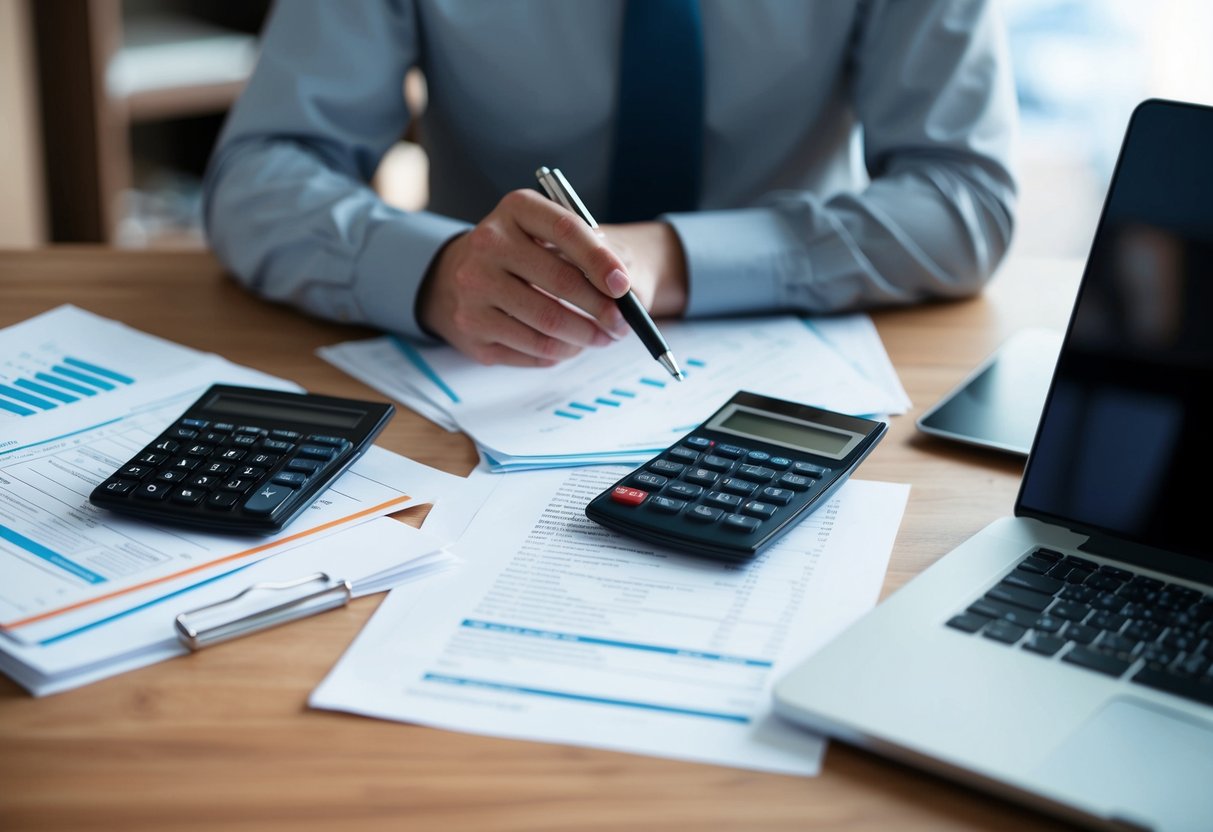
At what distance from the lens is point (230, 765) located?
467mm

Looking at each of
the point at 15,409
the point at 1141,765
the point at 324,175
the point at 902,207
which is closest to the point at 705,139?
the point at 902,207

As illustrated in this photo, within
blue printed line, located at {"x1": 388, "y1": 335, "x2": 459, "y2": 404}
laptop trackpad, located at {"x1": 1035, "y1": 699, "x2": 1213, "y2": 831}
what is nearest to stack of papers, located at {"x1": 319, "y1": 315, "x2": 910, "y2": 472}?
blue printed line, located at {"x1": 388, "y1": 335, "x2": 459, "y2": 404}

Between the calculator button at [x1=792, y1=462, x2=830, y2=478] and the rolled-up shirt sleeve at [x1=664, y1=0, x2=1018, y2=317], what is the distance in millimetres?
313

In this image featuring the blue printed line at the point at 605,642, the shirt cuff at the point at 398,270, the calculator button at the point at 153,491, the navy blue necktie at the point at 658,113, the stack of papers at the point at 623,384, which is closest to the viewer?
the blue printed line at the point at 605,642

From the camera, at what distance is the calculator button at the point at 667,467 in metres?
0.66

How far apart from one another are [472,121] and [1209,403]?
0.82 m

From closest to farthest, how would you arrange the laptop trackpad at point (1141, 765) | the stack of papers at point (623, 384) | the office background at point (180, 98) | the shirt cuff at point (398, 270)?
the laptop trackpad at point (1141, 765), the stack of papers at point (623, 384), the shirt cuff at point (398, 270), the office background at point (180, 98)

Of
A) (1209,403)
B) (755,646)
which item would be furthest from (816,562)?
(1209,403)

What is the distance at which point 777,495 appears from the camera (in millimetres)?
634

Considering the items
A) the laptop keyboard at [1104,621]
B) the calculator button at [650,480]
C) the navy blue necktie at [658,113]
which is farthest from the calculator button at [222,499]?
the navy blue necktie at [658,113]

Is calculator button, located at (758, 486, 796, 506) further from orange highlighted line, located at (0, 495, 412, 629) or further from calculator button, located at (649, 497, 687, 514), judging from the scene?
orange highlighted line, located at (0, 495, 412, 629)

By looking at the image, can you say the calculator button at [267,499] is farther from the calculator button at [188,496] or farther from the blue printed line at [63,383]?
the blue printed line at [63,383]

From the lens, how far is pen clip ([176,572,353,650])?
0.54 m

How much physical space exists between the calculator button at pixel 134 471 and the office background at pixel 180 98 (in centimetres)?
151
